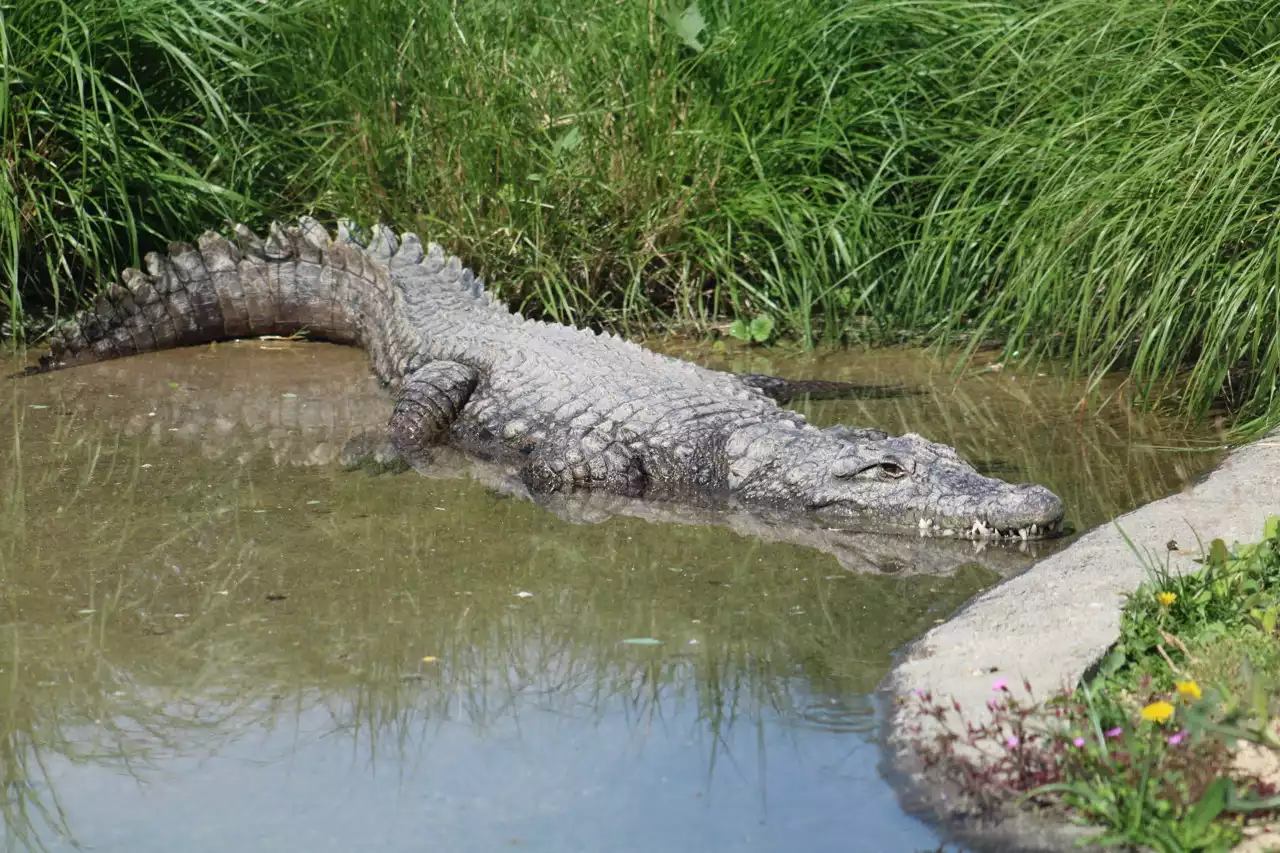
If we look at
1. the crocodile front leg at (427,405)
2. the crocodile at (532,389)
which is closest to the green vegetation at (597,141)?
the crocodile at (532,389)

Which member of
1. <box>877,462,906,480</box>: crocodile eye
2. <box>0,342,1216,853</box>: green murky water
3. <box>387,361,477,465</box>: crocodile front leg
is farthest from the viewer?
<box>387,361,477,465</box>: crocodile front leg

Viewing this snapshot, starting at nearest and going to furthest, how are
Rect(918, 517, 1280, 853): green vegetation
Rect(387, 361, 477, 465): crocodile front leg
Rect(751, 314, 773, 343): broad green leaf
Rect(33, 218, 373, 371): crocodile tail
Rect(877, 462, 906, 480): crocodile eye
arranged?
Rect(918, 517, 1280, 853): green vegetation, Rect(877, 462, 906, 480): crocodile eye, Rect(387, 361, 477, 465): crocodile front leg, Rect(33, 218, 373, 371): crocodile tail, Rect(751, 314, 773, 343): broad green leaf

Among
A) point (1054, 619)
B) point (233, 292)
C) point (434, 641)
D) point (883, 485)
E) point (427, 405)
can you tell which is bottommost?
point (434, 641)

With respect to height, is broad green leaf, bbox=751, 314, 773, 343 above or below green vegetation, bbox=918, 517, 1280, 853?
above

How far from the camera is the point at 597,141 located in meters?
7.01

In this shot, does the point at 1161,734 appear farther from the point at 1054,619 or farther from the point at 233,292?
the point at 233,292

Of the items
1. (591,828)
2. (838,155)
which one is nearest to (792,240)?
(838,155)

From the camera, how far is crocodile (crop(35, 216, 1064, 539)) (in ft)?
16.4

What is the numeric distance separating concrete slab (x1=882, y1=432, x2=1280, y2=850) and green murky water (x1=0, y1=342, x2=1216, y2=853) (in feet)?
0.36

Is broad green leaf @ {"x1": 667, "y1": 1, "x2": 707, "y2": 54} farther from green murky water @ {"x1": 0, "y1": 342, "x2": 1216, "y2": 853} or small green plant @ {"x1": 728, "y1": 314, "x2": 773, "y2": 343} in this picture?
green murky water @ {"x1": 0, "y1": 342, "x2": 1216, "y2": 853}

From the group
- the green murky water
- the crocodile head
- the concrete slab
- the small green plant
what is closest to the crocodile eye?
the crocodile head

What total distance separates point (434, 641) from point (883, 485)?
1731mm

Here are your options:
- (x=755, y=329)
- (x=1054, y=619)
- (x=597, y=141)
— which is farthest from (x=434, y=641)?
(x=597, y=141)

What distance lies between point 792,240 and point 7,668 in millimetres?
4101
